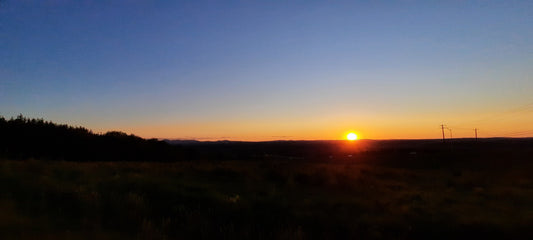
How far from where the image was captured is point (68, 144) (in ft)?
112

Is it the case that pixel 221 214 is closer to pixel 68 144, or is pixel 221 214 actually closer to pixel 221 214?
pixel 221 214

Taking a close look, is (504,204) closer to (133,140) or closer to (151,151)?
(151,151)

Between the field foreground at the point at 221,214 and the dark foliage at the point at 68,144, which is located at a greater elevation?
the dark foliage at the point at 68,144

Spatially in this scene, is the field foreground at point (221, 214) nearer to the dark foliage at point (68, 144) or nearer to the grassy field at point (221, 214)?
the grassy field at point (221, 214)

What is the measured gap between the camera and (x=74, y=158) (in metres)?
31.7

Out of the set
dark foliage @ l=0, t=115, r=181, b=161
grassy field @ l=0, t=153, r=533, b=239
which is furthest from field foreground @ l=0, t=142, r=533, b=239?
dark foliage @ l=0, t=115, r=181, b=161

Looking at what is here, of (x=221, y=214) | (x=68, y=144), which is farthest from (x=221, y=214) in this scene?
(x=68, y=144)

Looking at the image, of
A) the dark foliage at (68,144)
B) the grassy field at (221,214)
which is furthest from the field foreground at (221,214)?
the dark foliage at (68,144)

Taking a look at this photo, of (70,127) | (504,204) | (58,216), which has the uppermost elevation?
(70,127)

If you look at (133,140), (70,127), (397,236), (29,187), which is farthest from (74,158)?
(397,236)

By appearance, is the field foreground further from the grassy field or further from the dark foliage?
the dark foliage

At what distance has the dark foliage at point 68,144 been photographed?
30.0 meters

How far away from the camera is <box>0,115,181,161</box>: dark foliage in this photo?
2997 centimetres

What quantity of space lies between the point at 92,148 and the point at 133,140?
8.91 meters
